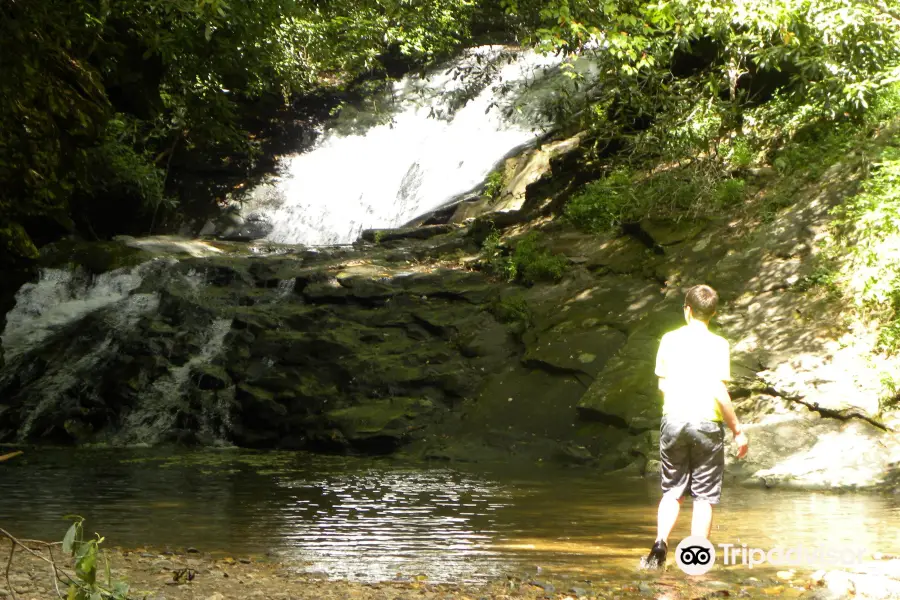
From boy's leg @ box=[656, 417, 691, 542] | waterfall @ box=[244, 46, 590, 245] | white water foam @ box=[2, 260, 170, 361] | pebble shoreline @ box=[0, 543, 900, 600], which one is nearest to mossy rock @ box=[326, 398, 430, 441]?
white water foam @ box=[2, 260, 170, 361]

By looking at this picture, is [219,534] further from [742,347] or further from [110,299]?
[110,299]

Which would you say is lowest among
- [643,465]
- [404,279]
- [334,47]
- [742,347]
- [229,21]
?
[643,465]

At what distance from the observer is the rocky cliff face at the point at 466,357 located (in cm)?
1077

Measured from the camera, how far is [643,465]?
10.7m

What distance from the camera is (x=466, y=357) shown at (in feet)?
46.9

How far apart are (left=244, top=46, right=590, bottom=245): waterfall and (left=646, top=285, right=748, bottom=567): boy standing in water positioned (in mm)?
17971

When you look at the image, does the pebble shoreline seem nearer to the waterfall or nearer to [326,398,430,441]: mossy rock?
[326,398,430,441]: mossy rock

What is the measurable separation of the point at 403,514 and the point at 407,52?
17.1 m

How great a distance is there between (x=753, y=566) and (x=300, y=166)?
23286 mm

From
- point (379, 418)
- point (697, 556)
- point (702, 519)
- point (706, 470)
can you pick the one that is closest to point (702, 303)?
point (706, 470)

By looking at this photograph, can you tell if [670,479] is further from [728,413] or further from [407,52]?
[407,52]

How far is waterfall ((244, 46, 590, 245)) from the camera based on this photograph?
78.3ft

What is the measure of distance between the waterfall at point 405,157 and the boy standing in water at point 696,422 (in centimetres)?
1797

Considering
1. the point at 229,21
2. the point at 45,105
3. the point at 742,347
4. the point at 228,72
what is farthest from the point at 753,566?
the point at 228,72
